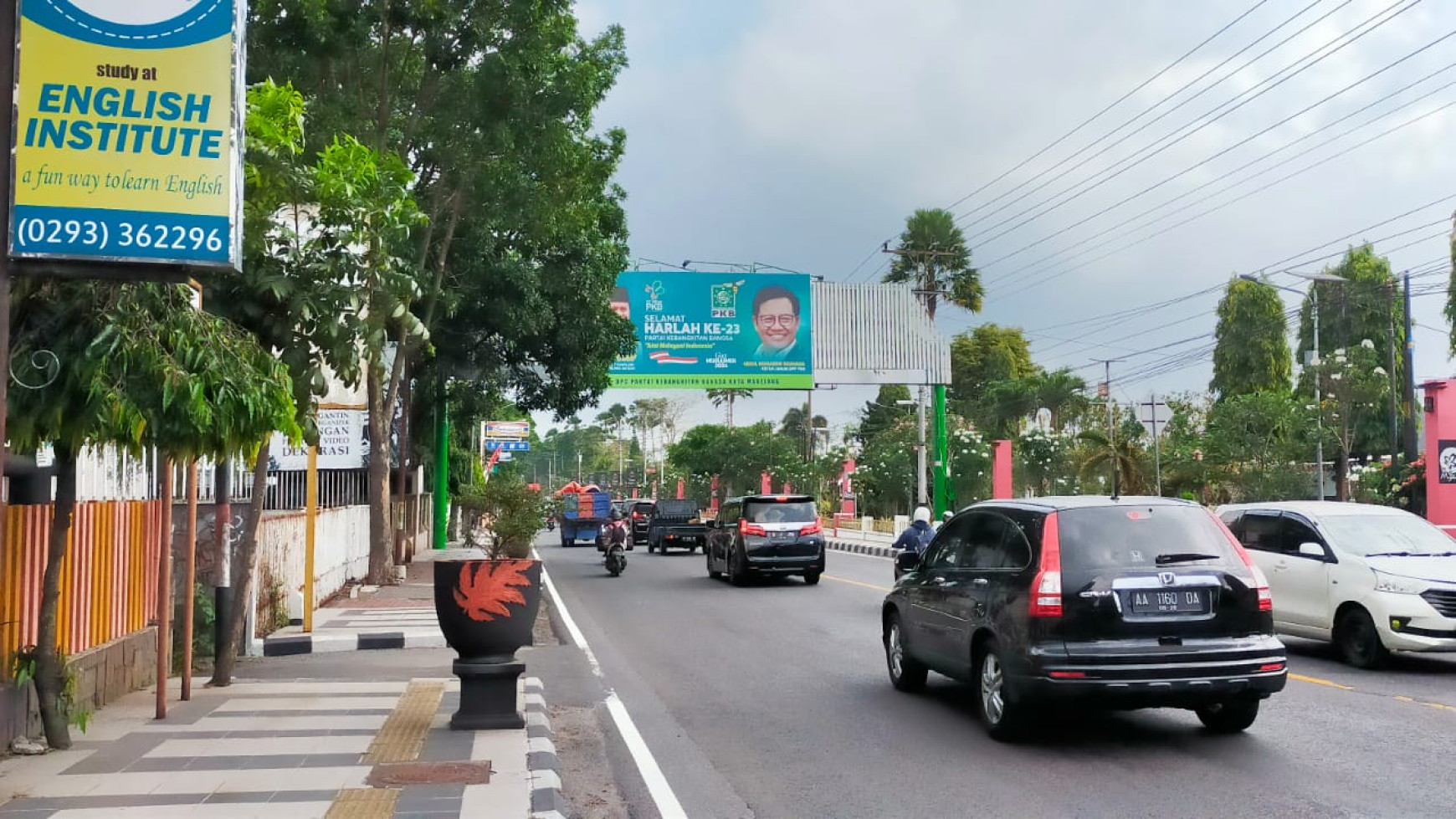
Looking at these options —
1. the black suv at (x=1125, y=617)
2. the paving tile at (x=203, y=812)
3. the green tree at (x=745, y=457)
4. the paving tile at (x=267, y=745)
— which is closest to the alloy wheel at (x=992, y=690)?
the black suv at (x=1125, y=617)

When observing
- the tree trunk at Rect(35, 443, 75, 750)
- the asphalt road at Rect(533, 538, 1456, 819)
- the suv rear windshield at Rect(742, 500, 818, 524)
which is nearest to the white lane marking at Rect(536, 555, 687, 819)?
the asphalt road at Rect(533, 538, 1456, 819)

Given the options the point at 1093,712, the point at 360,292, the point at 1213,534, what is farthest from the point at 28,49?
the point at 1093,712

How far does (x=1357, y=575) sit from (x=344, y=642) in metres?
10.9

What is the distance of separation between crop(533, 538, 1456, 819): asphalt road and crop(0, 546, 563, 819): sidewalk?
804 mm

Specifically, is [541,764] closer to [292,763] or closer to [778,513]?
[292,763]

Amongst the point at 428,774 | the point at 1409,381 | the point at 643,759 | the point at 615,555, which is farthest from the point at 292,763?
the point at 1409,381

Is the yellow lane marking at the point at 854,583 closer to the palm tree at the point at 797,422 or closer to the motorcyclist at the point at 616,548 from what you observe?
the motorcyclist at the point at 616,548

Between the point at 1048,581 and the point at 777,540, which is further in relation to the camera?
the point at 777,540

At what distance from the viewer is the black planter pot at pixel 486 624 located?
8.70 m

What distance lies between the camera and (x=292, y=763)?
25.2 feet

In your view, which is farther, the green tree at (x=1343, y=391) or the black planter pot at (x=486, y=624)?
the green tree at (x=1343, y=391)

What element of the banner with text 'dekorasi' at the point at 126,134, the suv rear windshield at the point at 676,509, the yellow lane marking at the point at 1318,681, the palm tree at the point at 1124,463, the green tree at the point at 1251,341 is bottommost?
the yellow lane marking at the point at 1318,681

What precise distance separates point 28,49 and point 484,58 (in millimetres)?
15842

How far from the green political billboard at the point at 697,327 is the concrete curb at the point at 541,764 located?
90.1 ft
